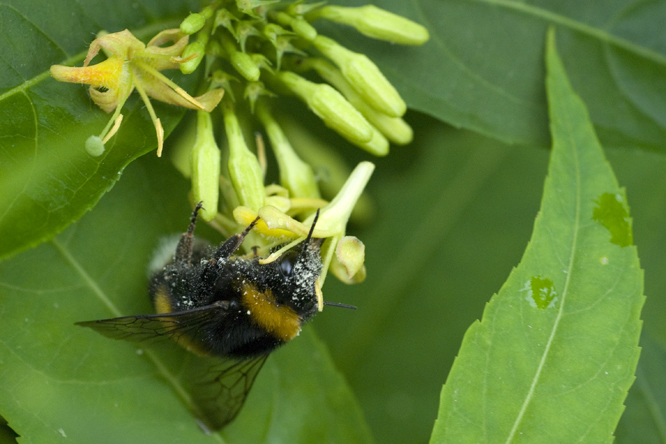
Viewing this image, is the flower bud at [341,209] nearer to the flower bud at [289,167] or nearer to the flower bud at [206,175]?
the flower bud at [289,167]

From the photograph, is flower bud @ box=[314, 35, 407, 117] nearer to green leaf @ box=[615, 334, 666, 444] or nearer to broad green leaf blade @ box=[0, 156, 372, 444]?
broad green leaf blade @ box=[0, 156, 372, 444]

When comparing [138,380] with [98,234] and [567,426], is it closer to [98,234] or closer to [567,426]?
[98,234]

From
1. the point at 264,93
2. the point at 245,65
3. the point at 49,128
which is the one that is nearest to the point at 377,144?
the point at 264,93

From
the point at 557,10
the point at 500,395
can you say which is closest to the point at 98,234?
the point at 500,395

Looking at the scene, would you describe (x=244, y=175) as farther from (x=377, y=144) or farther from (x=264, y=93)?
(x=377, y=144)

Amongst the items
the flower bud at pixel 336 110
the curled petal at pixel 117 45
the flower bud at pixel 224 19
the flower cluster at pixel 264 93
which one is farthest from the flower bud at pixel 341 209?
the curled petal at pixel 117 45

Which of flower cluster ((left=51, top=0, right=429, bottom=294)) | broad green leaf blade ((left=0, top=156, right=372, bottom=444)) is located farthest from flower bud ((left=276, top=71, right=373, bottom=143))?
broad green leaf blade ((left=0, top=156, right=372, bottom=444))

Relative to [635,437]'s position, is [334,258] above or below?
above
